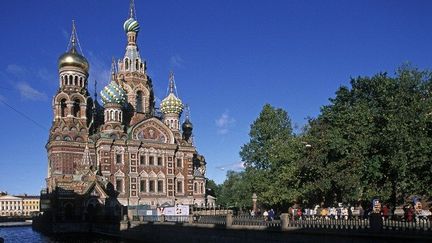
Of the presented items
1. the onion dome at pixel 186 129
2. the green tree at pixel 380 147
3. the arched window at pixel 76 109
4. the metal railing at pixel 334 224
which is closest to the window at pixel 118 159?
the arched window at pixel 76 109

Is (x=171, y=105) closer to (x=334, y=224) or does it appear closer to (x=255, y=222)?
(x=255, y=222)

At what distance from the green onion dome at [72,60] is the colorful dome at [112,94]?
5.66 metres

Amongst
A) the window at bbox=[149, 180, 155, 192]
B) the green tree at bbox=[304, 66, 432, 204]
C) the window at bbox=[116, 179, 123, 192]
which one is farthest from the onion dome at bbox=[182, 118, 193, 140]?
the green tree at bbox=[304, 66, 432, 204]

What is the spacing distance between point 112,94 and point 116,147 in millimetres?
6781

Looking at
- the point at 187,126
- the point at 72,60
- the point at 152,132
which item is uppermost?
the point at 72,60

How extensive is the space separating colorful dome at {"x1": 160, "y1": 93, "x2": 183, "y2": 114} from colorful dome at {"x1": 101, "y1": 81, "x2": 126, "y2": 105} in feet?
27.3

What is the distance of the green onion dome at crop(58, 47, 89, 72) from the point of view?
65.1 m

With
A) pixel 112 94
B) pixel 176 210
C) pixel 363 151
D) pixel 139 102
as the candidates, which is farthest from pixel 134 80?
pixel 363 151

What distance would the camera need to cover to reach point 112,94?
62469 mm

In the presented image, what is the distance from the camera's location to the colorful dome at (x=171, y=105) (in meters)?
A: 70.3

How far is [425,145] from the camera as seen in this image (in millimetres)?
28312

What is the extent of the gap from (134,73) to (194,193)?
18.3 m

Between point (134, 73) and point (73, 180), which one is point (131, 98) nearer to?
point (134, 73)

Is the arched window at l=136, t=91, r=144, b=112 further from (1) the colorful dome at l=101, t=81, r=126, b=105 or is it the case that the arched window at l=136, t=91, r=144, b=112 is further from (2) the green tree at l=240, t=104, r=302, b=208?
(2) the green tree at l=240, t=104, r=302, b=208
